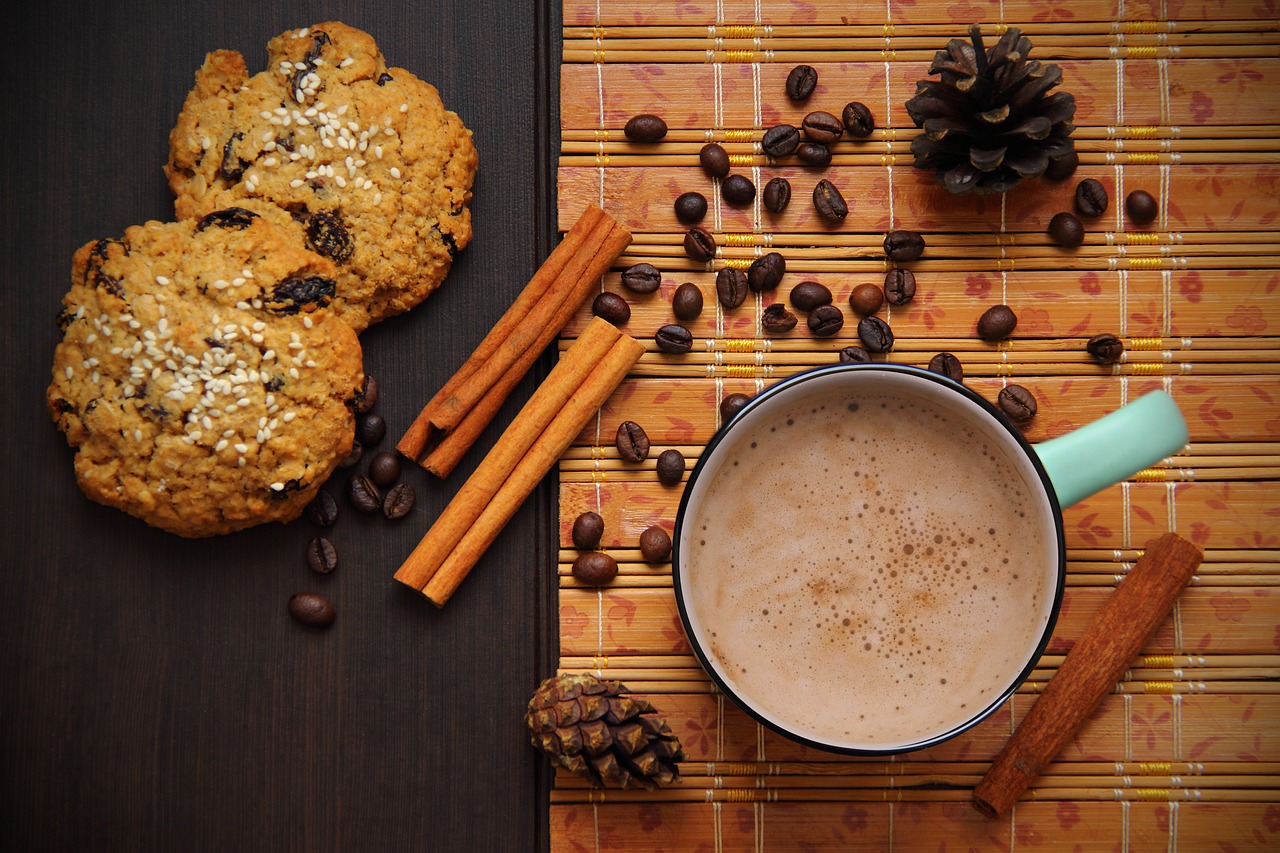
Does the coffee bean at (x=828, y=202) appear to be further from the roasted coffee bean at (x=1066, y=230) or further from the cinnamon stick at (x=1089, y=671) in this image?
the cinnamon stick at (x=1089, y=671)

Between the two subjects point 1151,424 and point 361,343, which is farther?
point 361,343

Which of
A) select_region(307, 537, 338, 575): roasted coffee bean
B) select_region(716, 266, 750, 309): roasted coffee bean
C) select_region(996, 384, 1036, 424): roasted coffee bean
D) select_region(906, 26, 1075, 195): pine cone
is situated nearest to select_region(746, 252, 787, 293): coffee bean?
select_region(716, 266, 750, 309): roasted coffee bean

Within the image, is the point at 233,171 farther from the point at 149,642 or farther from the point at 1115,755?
the point at 1115,755

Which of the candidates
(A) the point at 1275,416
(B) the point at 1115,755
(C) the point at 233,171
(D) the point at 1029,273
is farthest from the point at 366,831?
(A) the point at 1275,416

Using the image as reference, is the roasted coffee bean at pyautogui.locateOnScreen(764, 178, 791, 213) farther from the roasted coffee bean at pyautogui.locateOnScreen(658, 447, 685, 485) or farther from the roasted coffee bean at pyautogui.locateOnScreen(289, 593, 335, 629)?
the roasted coffee bean at pyautogui.locateOnScreen(289, 593, 335, 629)

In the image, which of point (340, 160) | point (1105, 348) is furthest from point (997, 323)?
point (340, 160)
